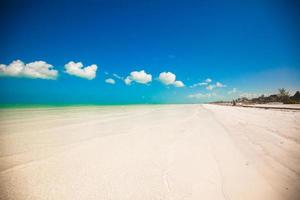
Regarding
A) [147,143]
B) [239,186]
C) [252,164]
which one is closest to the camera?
[239,186]

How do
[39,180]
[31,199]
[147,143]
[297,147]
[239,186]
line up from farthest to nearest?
[147,143] < [297,147] < [39,180] < [239,186] < [31,199]

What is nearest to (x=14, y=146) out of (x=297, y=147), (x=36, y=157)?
(x=36, y=157)

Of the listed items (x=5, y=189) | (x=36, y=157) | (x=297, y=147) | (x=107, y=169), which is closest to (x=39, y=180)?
(x=5, y=189)

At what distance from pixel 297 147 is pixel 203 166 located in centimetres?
371

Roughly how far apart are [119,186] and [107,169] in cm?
88

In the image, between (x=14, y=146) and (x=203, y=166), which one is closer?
(x=203, y=166)

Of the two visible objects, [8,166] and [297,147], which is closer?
[8,166]

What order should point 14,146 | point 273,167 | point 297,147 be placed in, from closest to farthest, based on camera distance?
point 273,167, point 297,147, point 14,146

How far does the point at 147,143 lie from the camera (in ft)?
19.5

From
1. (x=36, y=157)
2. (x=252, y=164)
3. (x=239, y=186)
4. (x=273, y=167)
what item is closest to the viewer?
(x=239, y=186)

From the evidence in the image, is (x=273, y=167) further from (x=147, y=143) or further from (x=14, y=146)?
(x=14, y=146)

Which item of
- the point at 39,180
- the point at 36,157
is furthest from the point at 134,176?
the point at 36,157

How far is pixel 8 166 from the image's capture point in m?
3.87

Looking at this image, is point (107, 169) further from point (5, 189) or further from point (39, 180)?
point (5, 189)
